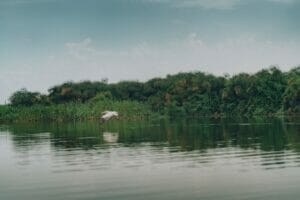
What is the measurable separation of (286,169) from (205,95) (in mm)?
80823

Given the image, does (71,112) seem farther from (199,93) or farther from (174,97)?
(199,93)

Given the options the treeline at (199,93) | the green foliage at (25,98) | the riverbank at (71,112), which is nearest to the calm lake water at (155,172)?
the riverbank at (71,112)

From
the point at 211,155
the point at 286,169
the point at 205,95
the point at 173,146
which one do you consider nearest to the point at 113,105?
the point at 205,95

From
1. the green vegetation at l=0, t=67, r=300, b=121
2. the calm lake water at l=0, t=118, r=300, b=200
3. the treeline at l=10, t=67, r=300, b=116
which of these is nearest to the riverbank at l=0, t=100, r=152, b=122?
the green vegetation at l=0, t=67, r=300, b=121

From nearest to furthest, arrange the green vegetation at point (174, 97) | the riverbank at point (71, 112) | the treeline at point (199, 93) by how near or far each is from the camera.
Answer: the riverbank at point (71, 112)
the green vegetation at point (174, 97)
the treeline at point (199, 93)

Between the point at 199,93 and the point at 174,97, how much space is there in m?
4.31

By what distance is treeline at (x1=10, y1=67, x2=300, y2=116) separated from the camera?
88.9 metres

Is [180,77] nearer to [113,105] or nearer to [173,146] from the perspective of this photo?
[113,105]

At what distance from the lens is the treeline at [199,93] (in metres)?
88.9

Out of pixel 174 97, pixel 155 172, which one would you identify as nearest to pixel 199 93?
pixel 174 97

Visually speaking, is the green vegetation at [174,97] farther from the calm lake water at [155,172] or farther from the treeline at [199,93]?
the calm lake water at [155,172]

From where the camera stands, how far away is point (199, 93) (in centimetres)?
9925

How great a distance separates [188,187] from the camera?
47.7ft

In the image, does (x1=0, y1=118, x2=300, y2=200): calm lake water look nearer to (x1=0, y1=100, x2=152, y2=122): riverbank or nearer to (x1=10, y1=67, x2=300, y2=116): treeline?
(x1=0, y1=100, x2=152, y2=122): riverbank
